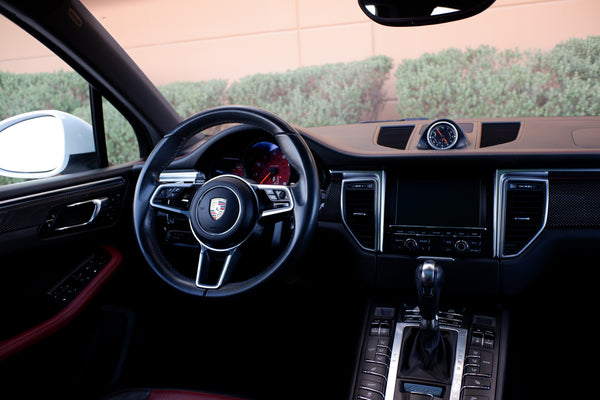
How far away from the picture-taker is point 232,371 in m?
2.37

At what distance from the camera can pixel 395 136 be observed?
2152mm

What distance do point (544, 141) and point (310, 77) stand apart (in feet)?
11.0

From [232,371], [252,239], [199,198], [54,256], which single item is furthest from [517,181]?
[54,256]

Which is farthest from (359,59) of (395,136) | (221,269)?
(221,269)

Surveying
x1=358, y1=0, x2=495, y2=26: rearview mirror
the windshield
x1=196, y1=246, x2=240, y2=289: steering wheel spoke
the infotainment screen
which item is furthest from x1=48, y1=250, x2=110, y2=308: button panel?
the windshield

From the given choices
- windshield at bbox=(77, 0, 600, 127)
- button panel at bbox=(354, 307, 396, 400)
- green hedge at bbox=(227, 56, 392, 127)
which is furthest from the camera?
green hedge at bbox=(227, 56, 392, 127)

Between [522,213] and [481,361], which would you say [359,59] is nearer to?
[522,213]

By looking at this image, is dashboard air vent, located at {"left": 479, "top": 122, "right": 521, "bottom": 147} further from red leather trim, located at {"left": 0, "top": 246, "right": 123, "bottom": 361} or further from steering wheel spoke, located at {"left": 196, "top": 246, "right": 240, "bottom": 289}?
red leather trim, located at {"left": 0, "top": 246, "right": 123, "bottom": 361}

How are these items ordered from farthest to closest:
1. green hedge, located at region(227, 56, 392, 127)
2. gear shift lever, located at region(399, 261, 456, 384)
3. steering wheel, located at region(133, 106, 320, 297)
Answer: green hedge, located at region(227, 56, 392, 127) → gear shift lever, located at region(399, 261, 456, 384) → steering wheel, located at region(133, 106, 320, 297)

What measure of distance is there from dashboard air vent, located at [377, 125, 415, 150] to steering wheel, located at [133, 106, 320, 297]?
26.6 inches

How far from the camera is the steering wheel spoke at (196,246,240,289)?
1.50m

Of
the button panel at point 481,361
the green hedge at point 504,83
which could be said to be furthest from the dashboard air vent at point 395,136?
the green hedge at point 504,83

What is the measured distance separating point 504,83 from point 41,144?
3.77 meters

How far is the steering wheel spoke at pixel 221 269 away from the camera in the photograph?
150 cm
